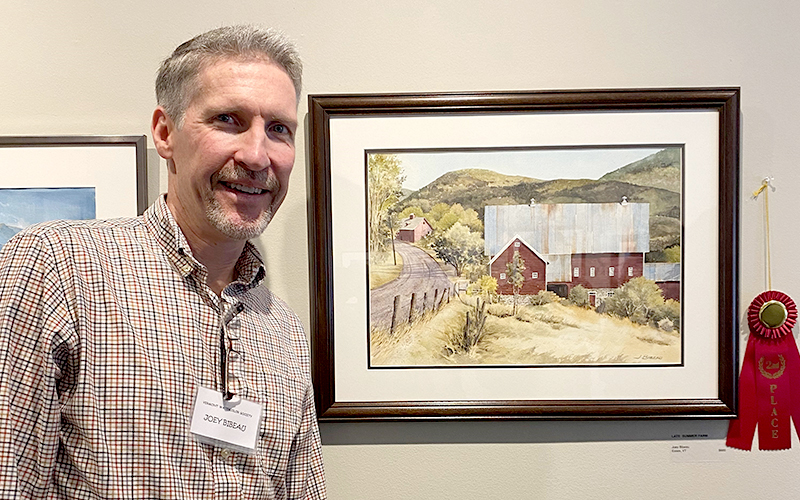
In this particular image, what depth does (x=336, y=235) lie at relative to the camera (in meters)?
1.27

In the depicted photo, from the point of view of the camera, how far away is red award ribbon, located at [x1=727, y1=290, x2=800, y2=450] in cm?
129

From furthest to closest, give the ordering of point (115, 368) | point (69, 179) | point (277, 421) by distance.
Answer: point (69, 179)
point (277, 421)
point (115, 368)

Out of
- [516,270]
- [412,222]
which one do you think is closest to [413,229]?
[412,222]

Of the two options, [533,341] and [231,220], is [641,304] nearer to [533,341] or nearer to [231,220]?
[533,341]

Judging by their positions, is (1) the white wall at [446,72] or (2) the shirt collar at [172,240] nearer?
(2) the shirt collar at [172,240]

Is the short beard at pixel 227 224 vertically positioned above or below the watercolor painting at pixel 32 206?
below

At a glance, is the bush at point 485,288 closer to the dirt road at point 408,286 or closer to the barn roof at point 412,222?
the dirt road at point 408,286

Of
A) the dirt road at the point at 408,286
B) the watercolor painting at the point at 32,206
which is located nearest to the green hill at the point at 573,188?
the dirt road at the point at 408,286

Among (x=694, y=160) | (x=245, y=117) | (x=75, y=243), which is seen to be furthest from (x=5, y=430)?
(x=694, y=160)

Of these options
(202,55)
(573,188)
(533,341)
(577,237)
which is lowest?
(533,341)

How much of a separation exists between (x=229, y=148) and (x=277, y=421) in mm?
439

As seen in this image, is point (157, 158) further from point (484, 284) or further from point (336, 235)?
point (484, 284)

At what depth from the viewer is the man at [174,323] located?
31.6 inches

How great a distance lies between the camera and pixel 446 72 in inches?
50.0
